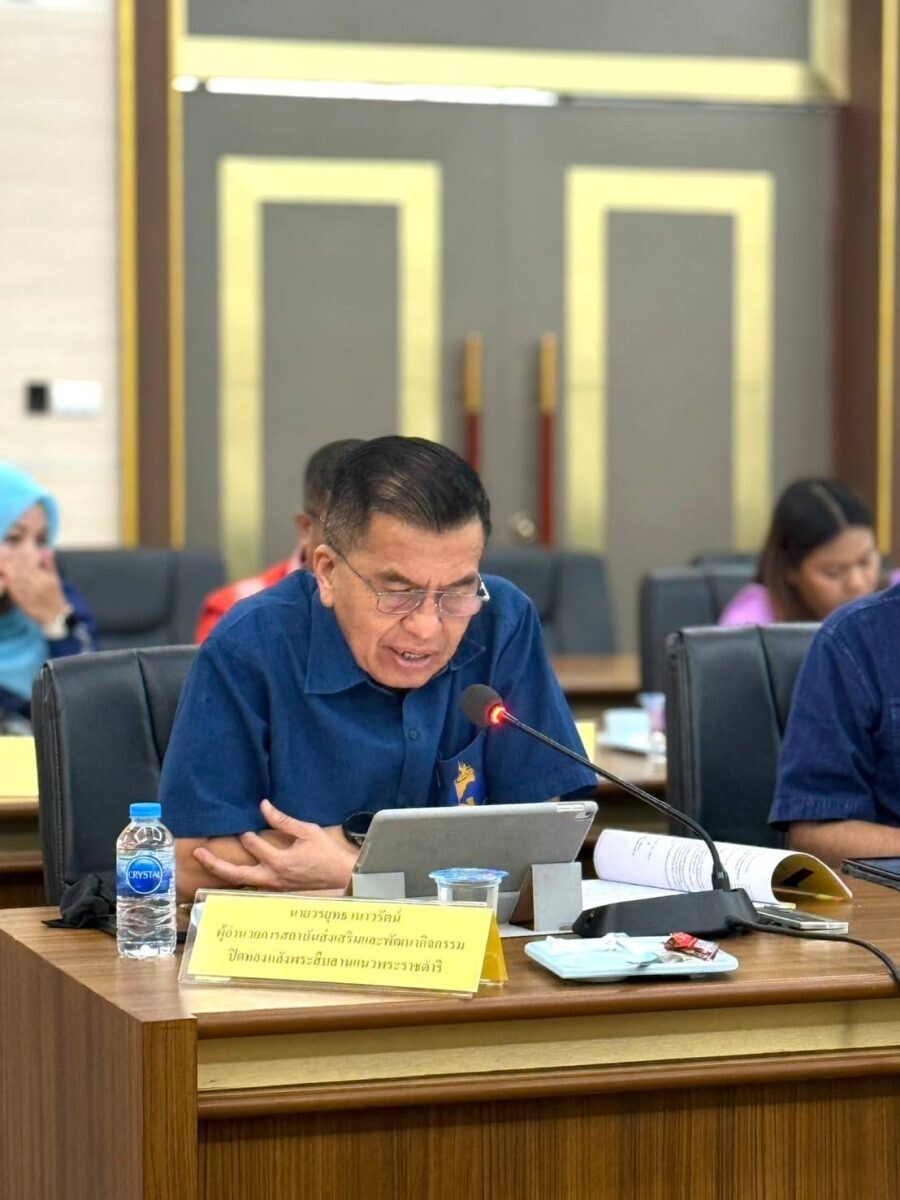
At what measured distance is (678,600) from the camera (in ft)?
14.9

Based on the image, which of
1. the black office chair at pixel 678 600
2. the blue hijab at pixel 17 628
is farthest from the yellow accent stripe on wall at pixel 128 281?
the black office chair at pixel 678 600

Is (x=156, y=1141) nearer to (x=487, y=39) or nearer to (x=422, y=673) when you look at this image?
(x=422, y=673)

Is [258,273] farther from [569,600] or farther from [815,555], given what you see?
[815,555]

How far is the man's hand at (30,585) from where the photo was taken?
162 inches

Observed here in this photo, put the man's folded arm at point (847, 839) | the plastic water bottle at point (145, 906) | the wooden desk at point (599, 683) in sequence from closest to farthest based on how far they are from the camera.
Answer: the plastic water bottle at point (145, 906), the man's folded arm at point (847, 839), the wooden desk at point (599, 683)

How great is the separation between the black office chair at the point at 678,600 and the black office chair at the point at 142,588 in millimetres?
1129

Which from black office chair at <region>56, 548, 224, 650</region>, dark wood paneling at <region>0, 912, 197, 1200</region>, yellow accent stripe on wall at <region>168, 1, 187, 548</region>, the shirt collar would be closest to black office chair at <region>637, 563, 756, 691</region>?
black office chair at <region>56, 548, 224, 650</region>

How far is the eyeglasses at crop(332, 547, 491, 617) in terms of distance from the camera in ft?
6.72

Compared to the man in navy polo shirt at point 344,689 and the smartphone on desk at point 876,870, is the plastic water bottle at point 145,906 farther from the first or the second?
the smartphone on desk at point 876,870

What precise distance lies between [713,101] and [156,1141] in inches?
202

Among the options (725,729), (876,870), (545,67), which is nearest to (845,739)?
(876,870)

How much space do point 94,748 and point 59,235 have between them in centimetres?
349

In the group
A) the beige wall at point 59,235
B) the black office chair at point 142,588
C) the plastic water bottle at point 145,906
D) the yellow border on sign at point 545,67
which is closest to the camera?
the plastic water bottle at point 145,906

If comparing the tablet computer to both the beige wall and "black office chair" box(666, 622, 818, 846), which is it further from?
the beige wall
